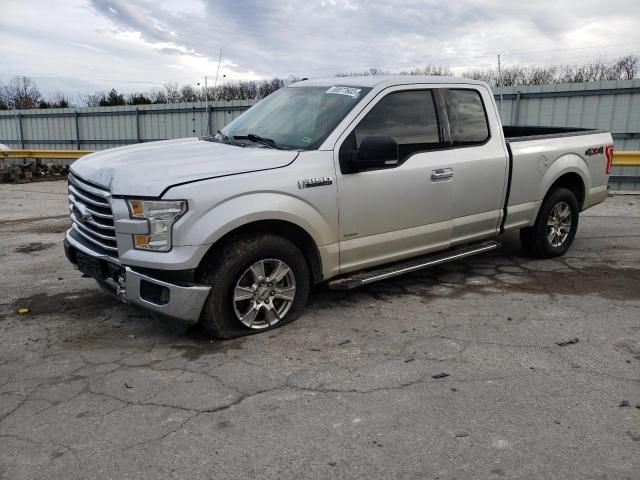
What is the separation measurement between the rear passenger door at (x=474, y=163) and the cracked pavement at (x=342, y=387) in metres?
0.65

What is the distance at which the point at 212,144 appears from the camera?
4.79m

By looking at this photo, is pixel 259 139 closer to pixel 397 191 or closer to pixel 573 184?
pixel 397 191

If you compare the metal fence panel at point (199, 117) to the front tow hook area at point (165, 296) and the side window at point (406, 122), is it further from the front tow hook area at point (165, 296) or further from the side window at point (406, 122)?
the front tow hook area at point (165, 296)

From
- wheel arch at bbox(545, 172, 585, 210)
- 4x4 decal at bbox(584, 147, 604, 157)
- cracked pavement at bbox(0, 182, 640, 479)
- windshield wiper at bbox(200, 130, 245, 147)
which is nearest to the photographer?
cracked pavement at bbox(0, 182, 640, 479)

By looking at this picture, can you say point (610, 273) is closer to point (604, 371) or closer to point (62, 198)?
point (604, 371)

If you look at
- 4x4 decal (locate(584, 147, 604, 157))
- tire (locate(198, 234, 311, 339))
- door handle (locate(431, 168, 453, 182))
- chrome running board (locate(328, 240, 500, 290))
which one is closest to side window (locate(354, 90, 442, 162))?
door handle (locate(431, 168, 453, 182))

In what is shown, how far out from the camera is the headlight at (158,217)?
3650 mm

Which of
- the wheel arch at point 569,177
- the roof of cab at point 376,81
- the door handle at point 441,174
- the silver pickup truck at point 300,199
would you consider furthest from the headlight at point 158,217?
the wheel arch at point 569,177

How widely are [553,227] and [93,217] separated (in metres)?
4.84

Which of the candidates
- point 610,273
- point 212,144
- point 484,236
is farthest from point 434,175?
point 610,273

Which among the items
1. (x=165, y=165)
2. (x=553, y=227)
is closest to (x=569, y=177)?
(x=553, y=227)

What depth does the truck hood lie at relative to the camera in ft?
12.2

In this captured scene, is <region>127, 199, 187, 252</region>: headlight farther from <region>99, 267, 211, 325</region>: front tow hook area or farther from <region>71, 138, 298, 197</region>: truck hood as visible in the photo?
<region>99, 267, 211, 325</region>: front tow hook area

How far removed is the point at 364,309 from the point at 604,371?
1.88m
